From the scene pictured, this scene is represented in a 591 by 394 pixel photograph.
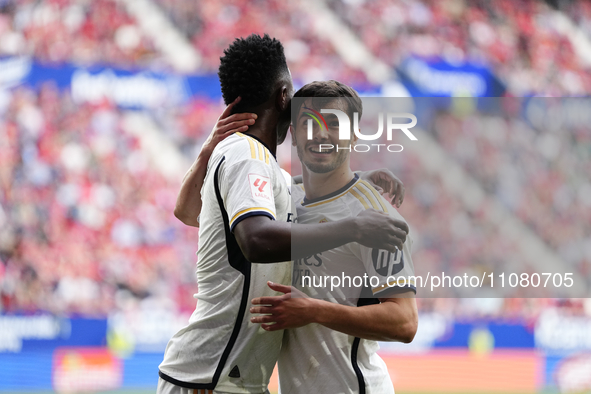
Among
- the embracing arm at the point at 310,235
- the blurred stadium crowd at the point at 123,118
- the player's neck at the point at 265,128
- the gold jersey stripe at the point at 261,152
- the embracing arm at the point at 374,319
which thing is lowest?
the embracing arm at the point at 374,319

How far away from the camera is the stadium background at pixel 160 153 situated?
7.50m

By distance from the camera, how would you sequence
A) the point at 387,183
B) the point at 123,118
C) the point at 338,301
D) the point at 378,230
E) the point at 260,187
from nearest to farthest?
the point at 378,230 < the point at 260,187 < the point at 338,301 < the point at 387,183 < the point at 123,118

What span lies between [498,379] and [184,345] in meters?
6.26

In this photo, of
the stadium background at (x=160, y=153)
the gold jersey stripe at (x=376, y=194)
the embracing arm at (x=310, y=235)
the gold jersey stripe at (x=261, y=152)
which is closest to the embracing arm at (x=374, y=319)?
the embracing arm at (x=310, y=235)

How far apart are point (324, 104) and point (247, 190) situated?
473mm

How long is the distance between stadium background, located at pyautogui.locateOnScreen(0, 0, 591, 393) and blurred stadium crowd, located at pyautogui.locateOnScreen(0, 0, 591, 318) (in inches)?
1.1

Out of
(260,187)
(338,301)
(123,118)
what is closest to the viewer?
(260,187)

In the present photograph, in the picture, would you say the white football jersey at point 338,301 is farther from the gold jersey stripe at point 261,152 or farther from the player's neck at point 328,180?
the gold jersey stripe at point 261,152

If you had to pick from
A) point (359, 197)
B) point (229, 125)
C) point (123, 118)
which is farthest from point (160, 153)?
point (359, 197)

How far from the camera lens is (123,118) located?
9781 millimetres

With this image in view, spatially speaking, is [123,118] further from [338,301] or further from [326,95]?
[338,301]

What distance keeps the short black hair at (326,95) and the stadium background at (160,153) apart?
9.24 feet

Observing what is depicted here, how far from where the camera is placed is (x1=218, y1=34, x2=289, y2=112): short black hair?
2.41m

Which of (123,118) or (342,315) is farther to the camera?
(123,118)
